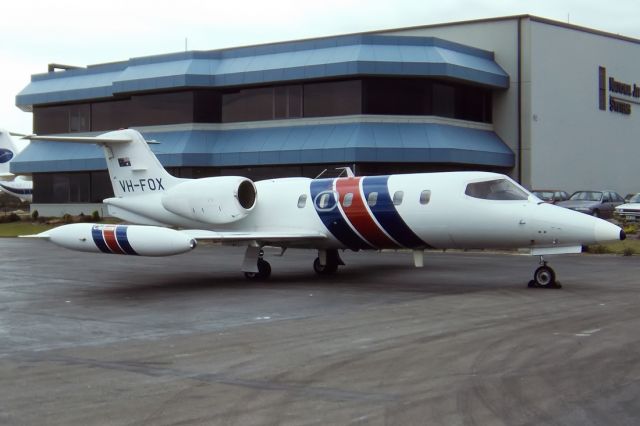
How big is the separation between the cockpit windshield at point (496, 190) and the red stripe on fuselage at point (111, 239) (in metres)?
7.75

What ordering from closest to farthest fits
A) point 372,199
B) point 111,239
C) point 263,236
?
1. point 111,239
2. point 372,199
3. point 263,236

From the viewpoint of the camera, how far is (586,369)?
900 centimetres

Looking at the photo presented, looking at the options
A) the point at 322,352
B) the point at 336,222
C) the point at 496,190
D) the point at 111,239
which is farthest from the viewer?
the point at 336,222

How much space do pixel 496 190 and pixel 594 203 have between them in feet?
85.8

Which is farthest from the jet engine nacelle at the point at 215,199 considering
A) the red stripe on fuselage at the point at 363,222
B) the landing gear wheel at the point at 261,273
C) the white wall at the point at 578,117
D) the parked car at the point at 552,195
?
the white wall at the point at 578,117

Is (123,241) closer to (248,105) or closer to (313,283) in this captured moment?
(313,283)

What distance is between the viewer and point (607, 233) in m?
16.3

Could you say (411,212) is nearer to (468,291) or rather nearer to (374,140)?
(468,291)

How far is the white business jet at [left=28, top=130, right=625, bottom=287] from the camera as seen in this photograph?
1734 cm

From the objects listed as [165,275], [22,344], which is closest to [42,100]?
[165,275]

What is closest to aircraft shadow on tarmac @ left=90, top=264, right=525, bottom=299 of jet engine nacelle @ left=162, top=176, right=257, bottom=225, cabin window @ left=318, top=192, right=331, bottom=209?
jet engine nacelle @ left=162, top=176, right=257, bottom=225

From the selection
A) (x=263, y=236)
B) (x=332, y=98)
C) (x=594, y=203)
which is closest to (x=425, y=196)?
(x=263, y=236)

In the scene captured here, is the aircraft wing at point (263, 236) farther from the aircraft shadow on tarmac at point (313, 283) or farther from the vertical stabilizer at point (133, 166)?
the vertical stabilizer at point (133, 166)

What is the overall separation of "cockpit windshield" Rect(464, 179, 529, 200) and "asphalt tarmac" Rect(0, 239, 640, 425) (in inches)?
78.5
